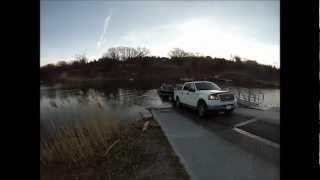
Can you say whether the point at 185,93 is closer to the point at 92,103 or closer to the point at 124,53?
the point at 124,53

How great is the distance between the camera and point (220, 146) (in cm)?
198

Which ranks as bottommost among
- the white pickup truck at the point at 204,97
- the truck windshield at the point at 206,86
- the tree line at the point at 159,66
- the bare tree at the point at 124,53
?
the white pickup truck at the point at 204,97

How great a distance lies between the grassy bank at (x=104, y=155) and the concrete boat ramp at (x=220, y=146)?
0.10 metres

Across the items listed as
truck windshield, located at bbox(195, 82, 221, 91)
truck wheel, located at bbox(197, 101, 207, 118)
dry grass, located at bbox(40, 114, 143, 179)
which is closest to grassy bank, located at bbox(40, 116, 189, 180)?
dry grass, located at bbox(40, 114, 143, 179)

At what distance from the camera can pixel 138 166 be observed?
6.23 ft

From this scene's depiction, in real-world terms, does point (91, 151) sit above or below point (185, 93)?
below

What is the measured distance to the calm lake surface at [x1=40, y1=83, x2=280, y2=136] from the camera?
6.06 feet

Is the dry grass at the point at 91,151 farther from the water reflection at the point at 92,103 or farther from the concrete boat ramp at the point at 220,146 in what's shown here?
the concrete boat ramp at the point at 220,146

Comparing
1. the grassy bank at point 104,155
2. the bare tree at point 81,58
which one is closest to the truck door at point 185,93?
the grassy bank at point 104,155

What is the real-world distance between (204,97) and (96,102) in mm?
742

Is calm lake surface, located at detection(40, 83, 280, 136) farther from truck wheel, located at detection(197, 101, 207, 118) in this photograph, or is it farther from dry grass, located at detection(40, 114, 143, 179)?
truck wheel, located at detection(197, 101, 207, 118)

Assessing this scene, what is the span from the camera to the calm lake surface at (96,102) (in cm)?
185

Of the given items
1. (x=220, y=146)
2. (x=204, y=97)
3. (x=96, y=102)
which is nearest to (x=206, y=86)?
(x=204, y=97)

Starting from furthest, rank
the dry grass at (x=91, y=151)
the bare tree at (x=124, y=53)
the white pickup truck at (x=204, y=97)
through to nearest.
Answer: the white pickup truck at (x=204, y=97) → the bare tree at (x=124, y=53) → the dry grass at (x=91, y=151)
